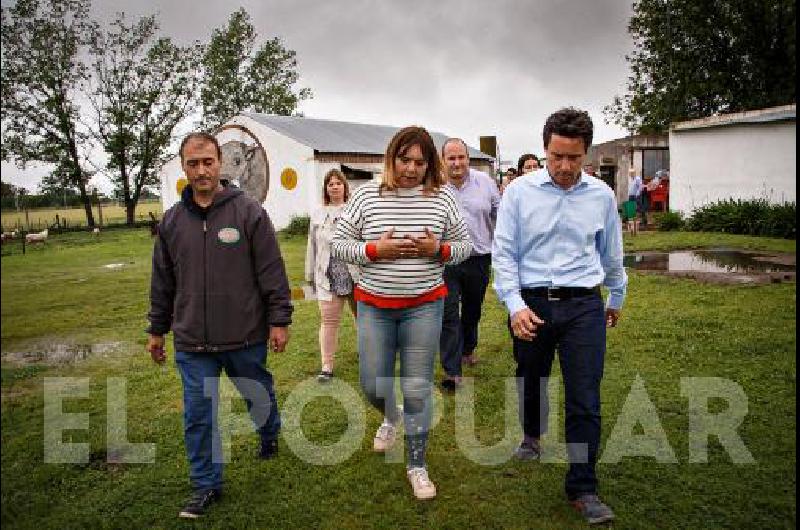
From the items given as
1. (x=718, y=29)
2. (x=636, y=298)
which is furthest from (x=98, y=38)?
(x=718, y=29)

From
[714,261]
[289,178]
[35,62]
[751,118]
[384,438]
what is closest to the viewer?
[35,62]

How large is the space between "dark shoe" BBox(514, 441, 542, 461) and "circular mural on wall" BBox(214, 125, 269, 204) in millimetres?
24050

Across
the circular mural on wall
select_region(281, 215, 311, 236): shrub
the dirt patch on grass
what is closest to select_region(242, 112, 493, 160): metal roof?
the circular mural on wall

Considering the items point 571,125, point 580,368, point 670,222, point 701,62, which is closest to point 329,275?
point 580,368

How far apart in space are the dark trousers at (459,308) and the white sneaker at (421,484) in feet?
6.42

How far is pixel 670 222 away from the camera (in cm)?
2167

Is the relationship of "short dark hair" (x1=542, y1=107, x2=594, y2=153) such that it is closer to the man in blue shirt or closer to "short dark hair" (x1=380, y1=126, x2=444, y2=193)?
the man in blue shirt

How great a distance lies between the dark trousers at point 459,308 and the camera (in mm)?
5891

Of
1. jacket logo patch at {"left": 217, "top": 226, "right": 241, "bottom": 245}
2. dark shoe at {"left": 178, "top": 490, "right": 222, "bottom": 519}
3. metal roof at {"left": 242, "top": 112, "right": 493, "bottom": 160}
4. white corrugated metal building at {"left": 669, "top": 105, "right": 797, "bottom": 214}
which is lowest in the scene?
dark shoe at {"left": 178, "top": 490, "right": 222, "bottom": 519}

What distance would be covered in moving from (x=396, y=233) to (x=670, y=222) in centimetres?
2006

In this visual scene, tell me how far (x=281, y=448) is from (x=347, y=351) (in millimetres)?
2749

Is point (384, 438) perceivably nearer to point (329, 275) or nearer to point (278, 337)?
point (278, 337)

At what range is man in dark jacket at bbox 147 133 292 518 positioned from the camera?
149 inches

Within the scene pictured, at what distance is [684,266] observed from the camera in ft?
43.0
